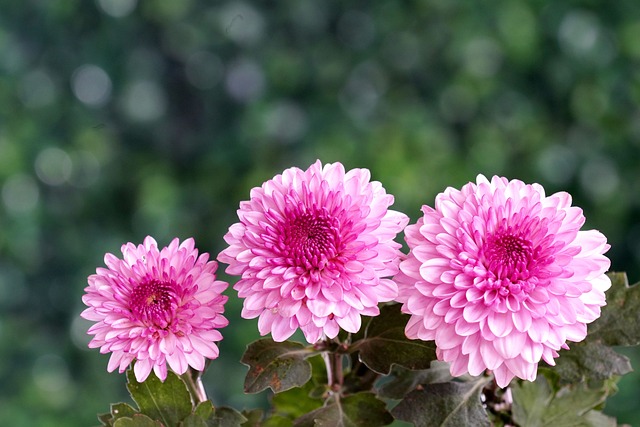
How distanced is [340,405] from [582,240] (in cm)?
16

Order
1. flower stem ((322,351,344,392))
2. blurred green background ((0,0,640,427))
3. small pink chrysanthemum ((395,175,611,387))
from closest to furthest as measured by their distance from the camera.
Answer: small pink chrysanthemum ((395,175,611,387)) < flower stem ((322,351,344,392)) < blurred green background ((0,0,640,427))

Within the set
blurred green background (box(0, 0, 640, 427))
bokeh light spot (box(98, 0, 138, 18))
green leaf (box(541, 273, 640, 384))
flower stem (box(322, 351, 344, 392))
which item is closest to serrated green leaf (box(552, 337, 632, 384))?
green leaf (box(541, 273, 640, 384))

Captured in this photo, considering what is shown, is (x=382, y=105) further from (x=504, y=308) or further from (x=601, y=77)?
(x=504, y=308)

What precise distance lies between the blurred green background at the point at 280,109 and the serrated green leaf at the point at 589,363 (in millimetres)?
858

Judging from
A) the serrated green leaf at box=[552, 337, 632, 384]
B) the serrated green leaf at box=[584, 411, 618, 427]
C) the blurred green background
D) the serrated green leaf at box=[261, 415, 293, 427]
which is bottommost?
the serrated green leaf at box=[584, 411, 618, 427]

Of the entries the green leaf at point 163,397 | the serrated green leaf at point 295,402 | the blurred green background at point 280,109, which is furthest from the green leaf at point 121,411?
the blurred green background at point 280,109

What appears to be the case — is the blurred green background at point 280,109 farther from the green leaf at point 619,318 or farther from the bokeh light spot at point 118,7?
the green leaf at point 619,318

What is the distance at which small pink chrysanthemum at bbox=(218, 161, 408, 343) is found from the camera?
0.37 meters

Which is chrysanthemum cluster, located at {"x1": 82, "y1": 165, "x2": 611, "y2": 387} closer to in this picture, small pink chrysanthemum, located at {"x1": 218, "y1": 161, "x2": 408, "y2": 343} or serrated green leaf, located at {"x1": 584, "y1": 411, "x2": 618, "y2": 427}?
small pink chrysanthemum, located at {"x1": 218, "y1": 161, "x2": 408, "y2": 343}

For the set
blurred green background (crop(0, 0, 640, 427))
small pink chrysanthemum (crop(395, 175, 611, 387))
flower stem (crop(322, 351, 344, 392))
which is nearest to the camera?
small pink chrysanthemum (crop(395, 175, 611, 387))

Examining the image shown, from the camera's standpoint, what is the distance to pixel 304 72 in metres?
1.36

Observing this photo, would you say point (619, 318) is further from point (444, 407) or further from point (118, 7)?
point (118, 7)

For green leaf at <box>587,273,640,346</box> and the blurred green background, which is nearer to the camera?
green leaf at <box>587,273,640,346</box>

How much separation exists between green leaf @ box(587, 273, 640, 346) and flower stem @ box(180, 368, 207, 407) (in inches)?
8.6
